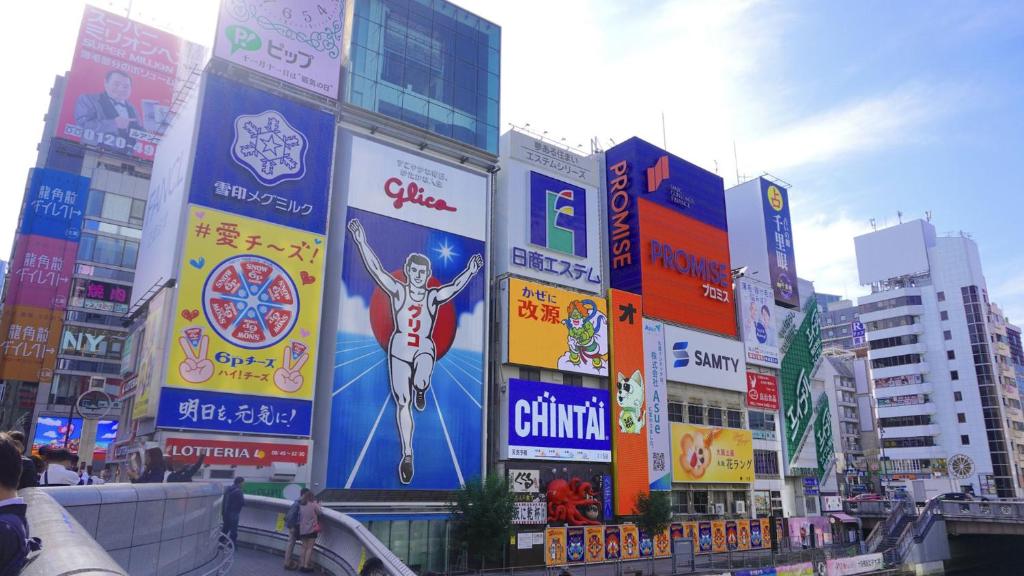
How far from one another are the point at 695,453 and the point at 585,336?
13.3 metres

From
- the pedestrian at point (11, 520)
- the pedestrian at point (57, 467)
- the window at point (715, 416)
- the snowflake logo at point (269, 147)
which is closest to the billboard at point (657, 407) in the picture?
the window at point (715, 416)

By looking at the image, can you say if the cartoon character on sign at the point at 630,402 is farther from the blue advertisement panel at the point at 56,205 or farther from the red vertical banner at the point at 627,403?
the blue advertisement panel at the point at 56,205

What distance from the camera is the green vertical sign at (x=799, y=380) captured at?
6303 cm

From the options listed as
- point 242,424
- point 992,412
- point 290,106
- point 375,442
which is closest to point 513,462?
point 375,442

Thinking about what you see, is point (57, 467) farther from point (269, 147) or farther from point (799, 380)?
point (799, 380)

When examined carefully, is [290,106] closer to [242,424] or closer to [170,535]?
[242,424]

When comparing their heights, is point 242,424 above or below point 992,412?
below

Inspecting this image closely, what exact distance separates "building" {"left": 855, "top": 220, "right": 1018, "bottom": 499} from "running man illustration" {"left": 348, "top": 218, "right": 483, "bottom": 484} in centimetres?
7473

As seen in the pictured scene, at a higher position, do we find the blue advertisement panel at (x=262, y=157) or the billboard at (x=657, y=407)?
the blue advertisement panel at (x=262, y=157)

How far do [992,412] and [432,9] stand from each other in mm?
87558

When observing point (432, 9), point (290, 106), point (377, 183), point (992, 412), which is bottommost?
point (992, 412)

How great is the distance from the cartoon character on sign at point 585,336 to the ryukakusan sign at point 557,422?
1.88 meters

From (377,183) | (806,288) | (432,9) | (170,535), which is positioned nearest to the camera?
(170,535)

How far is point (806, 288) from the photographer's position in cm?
7650
